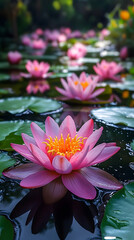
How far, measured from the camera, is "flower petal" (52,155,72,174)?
0.67 meters

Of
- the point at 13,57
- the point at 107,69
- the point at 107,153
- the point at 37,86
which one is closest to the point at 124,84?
the point at 107,69

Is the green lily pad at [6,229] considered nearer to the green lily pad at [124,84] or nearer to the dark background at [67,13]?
the green lily pad at [124,84]

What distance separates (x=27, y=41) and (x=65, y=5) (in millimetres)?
6615

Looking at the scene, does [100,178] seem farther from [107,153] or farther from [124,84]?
[124,84]

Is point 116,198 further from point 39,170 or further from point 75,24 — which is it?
point 75,24

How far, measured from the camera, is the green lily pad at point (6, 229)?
563 millimetres

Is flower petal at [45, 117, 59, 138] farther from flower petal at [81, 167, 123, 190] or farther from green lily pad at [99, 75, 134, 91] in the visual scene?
green lily pad at [99, 75, 134, 91]

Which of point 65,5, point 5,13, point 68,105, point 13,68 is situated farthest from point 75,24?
point 68,105

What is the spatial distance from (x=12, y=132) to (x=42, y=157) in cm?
41

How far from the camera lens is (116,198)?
2.19ft

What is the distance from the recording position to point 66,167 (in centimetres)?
70

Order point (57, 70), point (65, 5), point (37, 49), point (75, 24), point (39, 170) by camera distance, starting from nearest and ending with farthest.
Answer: point (39, 170)
point (57, 70)
point (37, 49)
point (65, 5)
point (75, 24)

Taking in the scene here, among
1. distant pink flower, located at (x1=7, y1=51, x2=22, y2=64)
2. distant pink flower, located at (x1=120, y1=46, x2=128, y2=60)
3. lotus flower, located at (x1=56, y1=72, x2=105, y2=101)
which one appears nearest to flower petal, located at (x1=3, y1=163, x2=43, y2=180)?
lotus flower, located at (x1=56, y1=72, x2=105, y2=101)

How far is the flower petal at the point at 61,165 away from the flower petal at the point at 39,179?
1.2 inches
